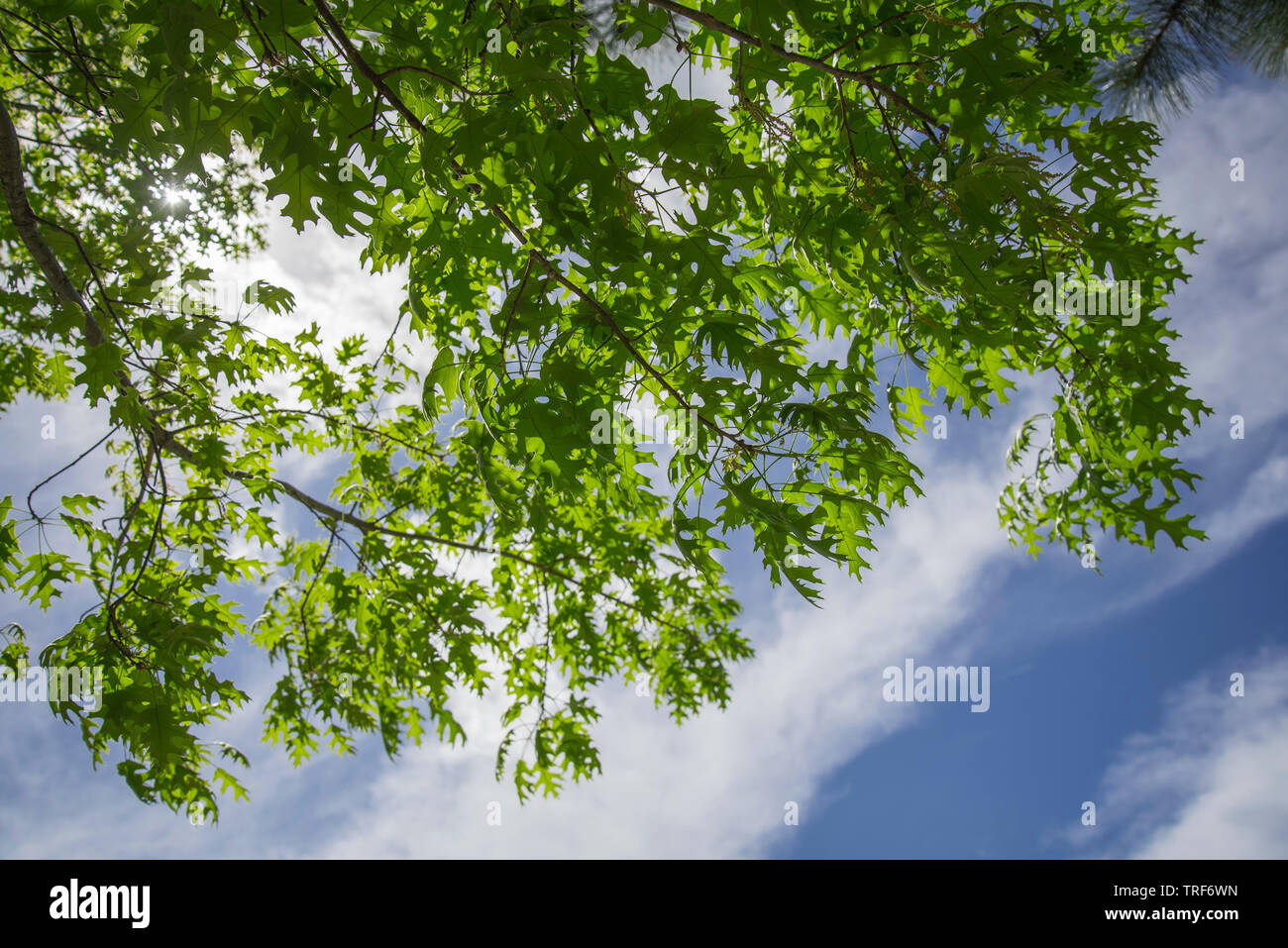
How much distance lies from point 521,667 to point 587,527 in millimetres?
1532

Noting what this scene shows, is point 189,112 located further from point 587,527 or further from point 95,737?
point 587,527

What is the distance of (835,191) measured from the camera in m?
3.12

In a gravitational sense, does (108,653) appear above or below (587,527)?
below

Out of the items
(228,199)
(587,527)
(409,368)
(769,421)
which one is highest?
(228,199)

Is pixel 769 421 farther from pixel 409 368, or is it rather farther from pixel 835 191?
pixel 409 368

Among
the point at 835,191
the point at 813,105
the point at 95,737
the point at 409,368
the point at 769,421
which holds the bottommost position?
the point at 95,737

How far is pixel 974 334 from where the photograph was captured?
3.29 m

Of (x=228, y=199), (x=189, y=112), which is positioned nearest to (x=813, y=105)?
(x=189, y=112)

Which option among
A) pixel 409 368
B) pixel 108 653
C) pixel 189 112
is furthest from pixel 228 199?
pixel 189 112

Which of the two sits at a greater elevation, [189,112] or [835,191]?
[835,191]

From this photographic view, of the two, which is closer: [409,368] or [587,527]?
[587,527]

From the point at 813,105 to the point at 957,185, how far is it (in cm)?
104

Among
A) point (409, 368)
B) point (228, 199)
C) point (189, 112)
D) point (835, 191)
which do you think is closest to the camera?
point (189, 112)

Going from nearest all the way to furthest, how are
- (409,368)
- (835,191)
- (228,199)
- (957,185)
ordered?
(957,185) → (835,191) → (409,368) → (228,199)
